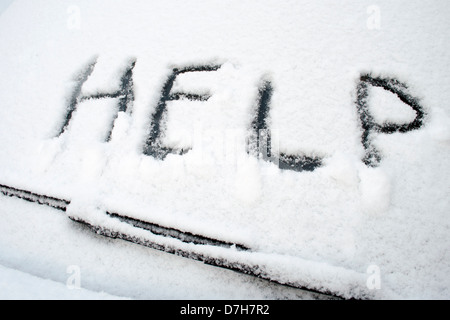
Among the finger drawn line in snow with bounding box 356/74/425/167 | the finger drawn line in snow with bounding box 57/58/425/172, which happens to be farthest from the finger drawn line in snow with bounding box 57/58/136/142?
the finger drawn line in snow with bounding box 356/74/425/167

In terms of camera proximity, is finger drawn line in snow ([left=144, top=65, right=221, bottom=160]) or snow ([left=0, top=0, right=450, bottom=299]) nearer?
snow ([left=0, top=0, right=450, bottom=299])

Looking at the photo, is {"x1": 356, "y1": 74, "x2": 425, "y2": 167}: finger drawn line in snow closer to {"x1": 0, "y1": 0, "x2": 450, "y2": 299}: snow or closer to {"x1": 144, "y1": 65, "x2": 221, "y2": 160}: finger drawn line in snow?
{"x1": 0, "y1": 0, "x2": 450, "y2": 299}: snow

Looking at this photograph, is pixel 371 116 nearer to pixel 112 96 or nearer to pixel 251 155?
pixel 251 155

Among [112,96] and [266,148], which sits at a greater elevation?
[112,96]

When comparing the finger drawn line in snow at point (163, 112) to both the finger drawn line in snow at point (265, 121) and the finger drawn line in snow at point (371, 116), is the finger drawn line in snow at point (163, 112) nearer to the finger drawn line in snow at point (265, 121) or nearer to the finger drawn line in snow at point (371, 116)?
the finger drawn line in snow at point (265, 121)

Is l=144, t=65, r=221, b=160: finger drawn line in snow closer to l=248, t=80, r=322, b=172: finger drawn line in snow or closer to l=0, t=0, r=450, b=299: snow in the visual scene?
l=0, t=0, r=450, b=299: snow

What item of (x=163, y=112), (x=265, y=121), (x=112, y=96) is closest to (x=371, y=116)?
(x=265, y=121)

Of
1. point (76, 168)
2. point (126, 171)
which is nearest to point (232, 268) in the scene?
point (126, 171)

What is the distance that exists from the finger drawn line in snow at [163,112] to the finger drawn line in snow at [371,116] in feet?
1.21

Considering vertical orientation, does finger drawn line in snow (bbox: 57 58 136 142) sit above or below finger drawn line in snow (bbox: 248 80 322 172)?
above

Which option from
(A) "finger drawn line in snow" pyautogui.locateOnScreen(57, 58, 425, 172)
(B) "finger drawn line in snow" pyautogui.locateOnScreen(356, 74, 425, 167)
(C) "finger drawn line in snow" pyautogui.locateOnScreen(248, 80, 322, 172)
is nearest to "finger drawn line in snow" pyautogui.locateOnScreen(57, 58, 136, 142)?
(A) "finger drawn line in snow" pyautogui.locateOnScreen(57, 58, 425, 172)

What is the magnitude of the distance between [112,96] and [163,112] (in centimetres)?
19

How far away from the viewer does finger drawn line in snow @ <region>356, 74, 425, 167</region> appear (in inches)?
22.9

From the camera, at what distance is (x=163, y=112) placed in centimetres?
73
